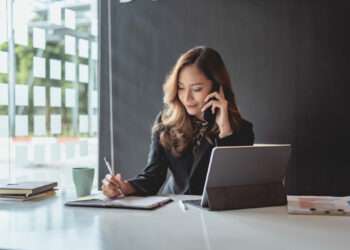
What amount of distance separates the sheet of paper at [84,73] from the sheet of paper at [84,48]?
0.09 m

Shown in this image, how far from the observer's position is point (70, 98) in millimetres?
3123

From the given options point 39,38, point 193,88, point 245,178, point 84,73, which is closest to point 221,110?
point 193,88

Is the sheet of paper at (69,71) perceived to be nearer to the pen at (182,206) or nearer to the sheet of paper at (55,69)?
the sheet of paper at (55,69)

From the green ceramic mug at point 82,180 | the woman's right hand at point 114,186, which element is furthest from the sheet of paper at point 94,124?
the woman's right hand at point 114,186

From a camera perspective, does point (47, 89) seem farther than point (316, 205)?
Yes

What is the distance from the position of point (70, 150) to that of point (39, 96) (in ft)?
1.73

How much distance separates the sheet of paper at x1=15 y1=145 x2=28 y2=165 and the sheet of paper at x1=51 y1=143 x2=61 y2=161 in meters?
0.25

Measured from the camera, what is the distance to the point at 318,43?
9.00 ft

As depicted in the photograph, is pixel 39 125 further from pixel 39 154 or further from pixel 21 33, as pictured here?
pixel 21 33

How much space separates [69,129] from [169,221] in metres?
2.09

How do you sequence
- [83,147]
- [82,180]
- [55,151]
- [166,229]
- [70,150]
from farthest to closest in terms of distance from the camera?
[83,147], [70,150], [55,151], [82,180], [166,229]

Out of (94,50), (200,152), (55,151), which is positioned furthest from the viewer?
(94,50)

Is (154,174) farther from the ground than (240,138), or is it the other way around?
(240,138)

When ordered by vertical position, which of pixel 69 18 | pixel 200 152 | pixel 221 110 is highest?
pixel 69 18
